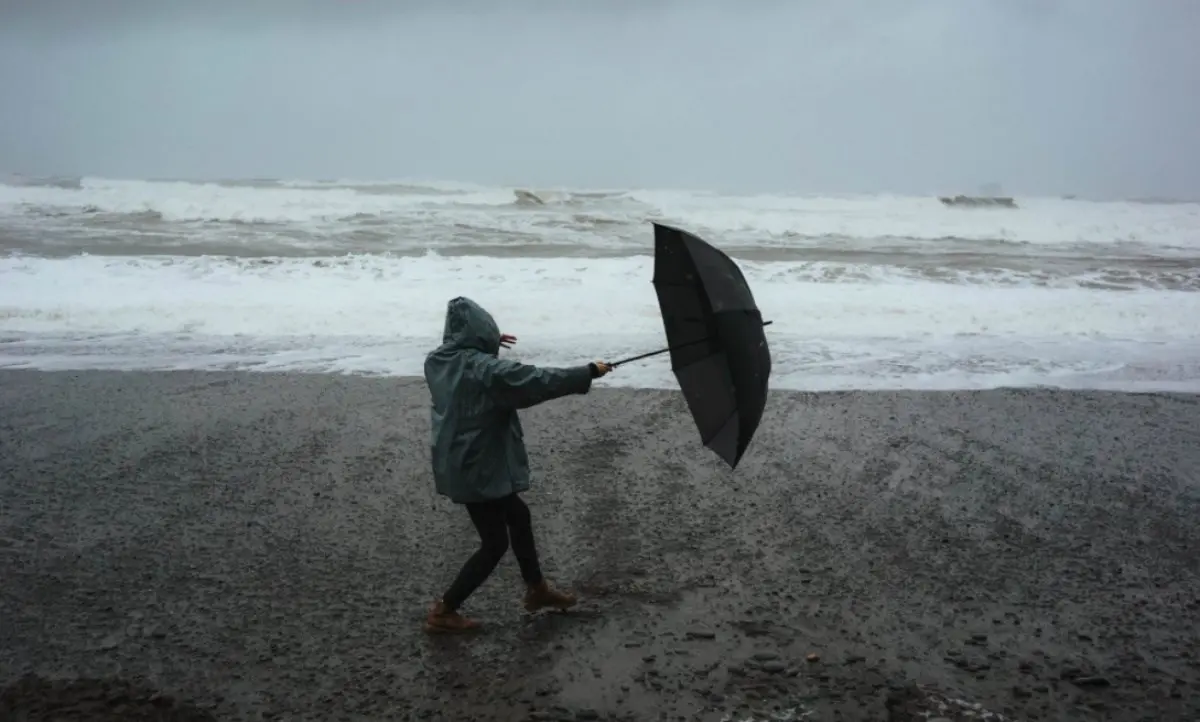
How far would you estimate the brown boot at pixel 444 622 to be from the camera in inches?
136

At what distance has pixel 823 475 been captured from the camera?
17.3 feet

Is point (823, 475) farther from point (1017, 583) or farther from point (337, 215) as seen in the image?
point (337, 215)

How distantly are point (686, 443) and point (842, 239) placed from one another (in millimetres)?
14986

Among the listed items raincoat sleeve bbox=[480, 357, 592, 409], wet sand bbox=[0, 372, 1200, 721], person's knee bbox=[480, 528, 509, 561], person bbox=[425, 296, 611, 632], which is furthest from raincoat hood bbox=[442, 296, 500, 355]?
wet sand bbox=[0, 372, 1200, 721]

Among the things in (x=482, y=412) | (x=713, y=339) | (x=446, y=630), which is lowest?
(x=446, y=630)

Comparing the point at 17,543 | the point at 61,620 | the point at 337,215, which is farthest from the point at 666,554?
the point at 337,215

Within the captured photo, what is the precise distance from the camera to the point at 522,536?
11.4 ft

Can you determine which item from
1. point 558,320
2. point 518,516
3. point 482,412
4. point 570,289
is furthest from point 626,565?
point 570,289

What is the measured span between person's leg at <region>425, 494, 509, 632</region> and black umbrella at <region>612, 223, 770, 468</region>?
757 mm

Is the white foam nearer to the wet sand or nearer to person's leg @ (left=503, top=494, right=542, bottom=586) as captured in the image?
the wet sand

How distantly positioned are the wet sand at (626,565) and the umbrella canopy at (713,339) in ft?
2.84

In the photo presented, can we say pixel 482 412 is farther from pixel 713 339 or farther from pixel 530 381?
pixel 713 339

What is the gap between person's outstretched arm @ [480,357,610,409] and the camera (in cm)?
305

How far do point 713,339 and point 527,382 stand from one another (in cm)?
73
